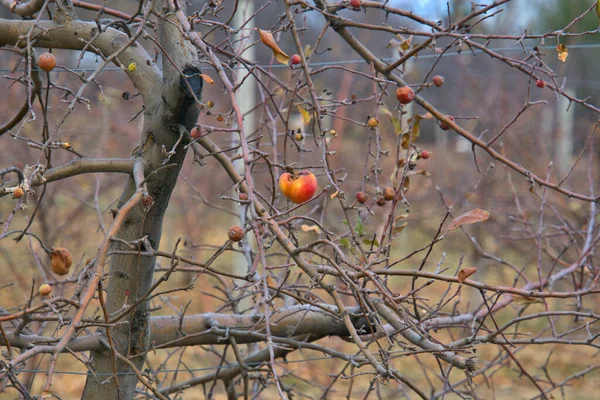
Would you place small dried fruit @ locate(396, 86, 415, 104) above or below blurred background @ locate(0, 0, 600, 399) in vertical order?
below

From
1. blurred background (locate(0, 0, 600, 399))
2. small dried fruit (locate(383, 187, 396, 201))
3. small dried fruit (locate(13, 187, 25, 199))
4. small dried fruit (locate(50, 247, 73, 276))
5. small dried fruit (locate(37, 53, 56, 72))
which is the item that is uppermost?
blurred background (locate(0, 0, 600, 399))

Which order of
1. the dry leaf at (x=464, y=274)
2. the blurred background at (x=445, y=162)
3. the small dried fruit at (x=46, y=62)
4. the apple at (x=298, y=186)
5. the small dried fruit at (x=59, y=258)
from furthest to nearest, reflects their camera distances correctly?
the blurred background at (x=445, y=162) < the small dried fruit at (x=59, y=258) < the apple at (x=298, y=186) < the small dried fruit at (x=46, y=62) < the dry leaf at (x=464, y=274)

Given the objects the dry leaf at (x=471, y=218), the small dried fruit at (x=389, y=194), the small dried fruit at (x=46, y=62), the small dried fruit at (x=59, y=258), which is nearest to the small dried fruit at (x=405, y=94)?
the small dried fruit at (x=389, y=194)

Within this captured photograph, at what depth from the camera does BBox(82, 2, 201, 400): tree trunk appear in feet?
5.25

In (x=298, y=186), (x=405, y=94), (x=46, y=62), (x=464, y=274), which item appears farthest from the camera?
(x=405, y=94)

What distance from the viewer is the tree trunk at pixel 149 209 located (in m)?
1.60

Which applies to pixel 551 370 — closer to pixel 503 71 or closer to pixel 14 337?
pixel 503 71

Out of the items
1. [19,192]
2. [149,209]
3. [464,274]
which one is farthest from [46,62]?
[464,274]

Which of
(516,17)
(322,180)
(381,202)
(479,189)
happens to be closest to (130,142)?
(322,180)

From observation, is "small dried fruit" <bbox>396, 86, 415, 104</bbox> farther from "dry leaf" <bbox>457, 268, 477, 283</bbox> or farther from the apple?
"dry leaf" <bbox>457, 268, 477, 283</bbox>

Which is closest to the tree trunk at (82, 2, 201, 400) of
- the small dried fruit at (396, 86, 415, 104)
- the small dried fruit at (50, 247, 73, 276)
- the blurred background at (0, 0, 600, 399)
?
the small dried fruit at (50, 247, 73, 276)

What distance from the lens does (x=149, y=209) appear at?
166 cm

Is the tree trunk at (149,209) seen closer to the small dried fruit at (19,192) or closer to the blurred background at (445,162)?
the small dried fruit at (19,192)

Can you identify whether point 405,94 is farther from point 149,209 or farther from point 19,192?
point 19,192
